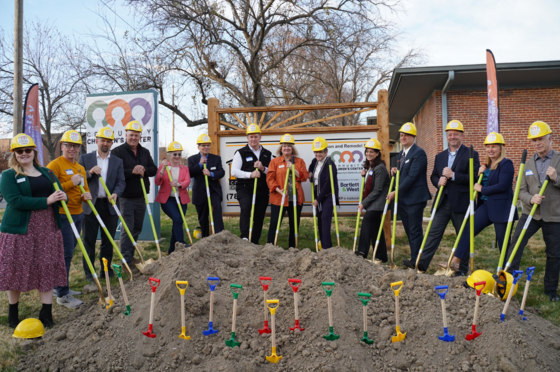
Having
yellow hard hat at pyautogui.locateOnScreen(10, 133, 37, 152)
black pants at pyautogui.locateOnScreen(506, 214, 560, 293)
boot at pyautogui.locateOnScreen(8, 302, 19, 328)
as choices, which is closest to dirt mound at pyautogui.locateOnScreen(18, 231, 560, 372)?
boot at pyautogui.locateOnScreen(8, 302, 19, 328)

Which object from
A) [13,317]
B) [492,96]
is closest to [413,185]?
[492,96]

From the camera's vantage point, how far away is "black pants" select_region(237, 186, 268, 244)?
693 centimetres

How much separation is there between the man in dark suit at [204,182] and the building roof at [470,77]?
8.23 metres

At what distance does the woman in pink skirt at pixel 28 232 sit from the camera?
4074 millimetres

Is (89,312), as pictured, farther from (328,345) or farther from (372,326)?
(372,326)

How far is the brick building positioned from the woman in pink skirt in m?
11.3

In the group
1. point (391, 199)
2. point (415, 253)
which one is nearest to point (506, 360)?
point (415, 253)

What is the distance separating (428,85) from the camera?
14086mm

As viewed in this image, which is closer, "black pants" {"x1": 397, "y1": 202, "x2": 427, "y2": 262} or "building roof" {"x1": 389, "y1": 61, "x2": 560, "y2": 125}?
"black pants" {"x1": 397, "y1": 202, "x2": 427, "y2": 262}

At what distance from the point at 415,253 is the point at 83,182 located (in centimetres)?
480

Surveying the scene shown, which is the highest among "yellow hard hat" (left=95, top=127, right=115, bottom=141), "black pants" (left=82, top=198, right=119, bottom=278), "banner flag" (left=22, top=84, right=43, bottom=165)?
"banner flag" (left=22, top=84, right=43, bottom=165)

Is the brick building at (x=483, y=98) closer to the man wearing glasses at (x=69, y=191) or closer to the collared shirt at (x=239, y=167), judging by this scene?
the collared shirt at (x=239, y=167)

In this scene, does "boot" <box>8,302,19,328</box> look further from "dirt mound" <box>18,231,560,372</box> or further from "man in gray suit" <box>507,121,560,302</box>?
"man in gray suit" <box>507,121,560,302</box>

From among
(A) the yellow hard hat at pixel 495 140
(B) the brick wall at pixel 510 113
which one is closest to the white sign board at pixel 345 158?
(A) the yellow hard hat at pixel 495 140
